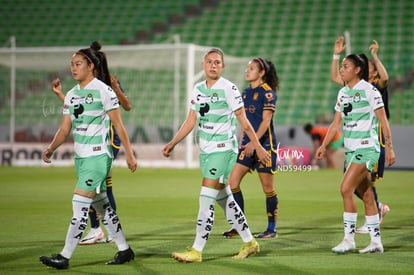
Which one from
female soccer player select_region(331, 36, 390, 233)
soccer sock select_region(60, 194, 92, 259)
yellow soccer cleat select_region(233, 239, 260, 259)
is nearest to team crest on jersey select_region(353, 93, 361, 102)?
female soccer player select_region(331, 36, 390, 233)

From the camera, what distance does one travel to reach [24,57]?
26.4m

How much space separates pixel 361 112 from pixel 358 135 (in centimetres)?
24

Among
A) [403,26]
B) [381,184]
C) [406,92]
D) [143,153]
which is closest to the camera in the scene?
→ [381,184]

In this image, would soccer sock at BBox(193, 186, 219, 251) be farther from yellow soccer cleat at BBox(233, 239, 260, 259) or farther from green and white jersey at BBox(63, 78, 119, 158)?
green and white jersey at BBox(63, 78, 119, 158)

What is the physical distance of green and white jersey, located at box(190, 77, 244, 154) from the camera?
7840 mm

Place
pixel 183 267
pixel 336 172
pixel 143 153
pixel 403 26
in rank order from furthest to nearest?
pixel 403 26
pixel 143 153
pixel 336 172
pixel 183 267

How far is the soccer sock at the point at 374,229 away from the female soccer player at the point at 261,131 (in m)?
1.56

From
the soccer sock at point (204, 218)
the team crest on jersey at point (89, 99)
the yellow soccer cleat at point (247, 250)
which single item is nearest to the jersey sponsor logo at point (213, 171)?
the soccer sock at point (204, 218)

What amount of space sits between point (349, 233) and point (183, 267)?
1924 mm

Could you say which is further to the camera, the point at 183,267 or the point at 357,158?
the point at 357,158

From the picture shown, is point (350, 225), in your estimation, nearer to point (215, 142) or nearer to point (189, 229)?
point (215, 142)

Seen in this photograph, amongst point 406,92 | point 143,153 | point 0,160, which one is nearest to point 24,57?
point 0,160

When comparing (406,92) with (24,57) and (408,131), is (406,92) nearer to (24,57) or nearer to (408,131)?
(408,131)

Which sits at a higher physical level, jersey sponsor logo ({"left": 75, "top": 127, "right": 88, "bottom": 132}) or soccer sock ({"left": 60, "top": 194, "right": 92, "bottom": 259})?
jersey sponsor logo ({"left": 75, "top": 127, "right": 88, "bottom": 132})
